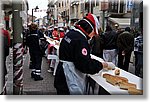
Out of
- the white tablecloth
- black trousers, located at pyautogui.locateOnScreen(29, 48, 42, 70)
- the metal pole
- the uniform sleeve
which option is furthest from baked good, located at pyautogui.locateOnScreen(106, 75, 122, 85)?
black trousers, located at pyautogui.locateOnScreen(29, 48, 42, 70)

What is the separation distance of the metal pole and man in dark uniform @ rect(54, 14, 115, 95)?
21cm

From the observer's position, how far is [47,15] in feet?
6.09

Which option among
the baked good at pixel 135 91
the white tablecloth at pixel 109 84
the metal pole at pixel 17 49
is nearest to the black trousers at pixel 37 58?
the metal pole at pixel 17 49

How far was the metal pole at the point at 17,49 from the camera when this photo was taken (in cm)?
177

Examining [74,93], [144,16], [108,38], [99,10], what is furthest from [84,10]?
[108,38]

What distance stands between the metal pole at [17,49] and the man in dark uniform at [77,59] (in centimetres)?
21

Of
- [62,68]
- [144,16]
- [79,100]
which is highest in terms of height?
[144,16]

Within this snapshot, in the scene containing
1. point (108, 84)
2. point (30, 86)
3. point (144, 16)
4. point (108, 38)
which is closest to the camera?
point (144, 16)

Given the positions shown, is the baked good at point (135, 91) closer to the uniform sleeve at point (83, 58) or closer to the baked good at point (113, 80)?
the baked good at point (113, 80)

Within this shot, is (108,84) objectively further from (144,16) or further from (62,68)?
(144,16)

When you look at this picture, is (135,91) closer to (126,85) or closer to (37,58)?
(126,85)

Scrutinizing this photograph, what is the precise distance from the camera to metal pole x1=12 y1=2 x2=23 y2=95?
5.80 ft

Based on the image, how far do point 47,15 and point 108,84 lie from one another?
516 mm

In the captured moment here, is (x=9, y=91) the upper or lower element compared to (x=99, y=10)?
lower
